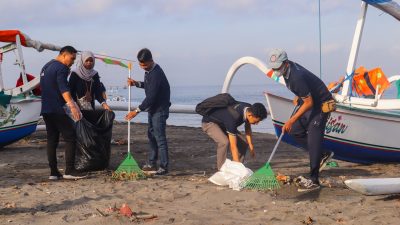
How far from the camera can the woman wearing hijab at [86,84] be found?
7.00 m

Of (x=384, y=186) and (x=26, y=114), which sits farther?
(x=26, y=114)

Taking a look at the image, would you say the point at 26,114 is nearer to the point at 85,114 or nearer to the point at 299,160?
the point at 85,114

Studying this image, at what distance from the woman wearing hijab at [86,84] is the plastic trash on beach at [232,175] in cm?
178

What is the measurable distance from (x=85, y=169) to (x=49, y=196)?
1.42 meters

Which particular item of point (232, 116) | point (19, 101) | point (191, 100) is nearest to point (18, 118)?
point (19, 101)

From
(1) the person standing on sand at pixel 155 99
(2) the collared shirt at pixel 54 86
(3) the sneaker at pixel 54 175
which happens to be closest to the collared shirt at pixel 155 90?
(1) the person standing on sand at pixel 155 99

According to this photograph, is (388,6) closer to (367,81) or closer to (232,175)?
(367,81)

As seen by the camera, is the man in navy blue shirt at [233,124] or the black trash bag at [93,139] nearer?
the man in navy blue shirt at [233,124]

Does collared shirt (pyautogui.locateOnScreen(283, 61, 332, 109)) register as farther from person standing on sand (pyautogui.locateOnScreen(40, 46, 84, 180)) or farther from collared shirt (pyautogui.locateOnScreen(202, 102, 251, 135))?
person standing on sand (pyautogui.locateOnScreen(40, 46, 84, 180))

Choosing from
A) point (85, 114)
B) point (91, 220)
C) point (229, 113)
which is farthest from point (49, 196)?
point (229, 113)

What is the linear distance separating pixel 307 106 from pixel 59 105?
280 cm

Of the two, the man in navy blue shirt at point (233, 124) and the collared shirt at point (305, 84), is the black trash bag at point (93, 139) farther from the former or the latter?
the collared shirt at point (305, 84)

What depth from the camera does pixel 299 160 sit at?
895 cm

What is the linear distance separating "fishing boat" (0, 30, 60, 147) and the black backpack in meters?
3.90
